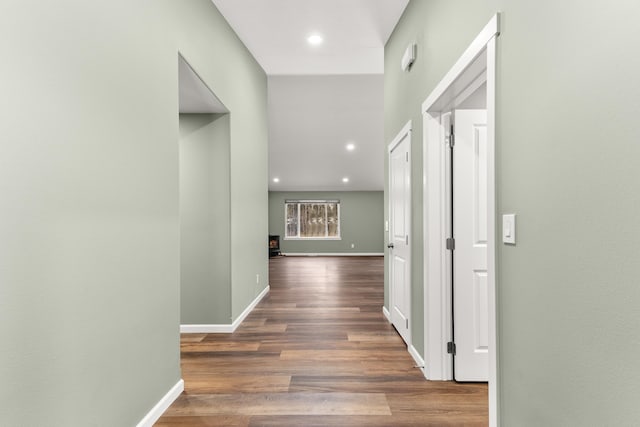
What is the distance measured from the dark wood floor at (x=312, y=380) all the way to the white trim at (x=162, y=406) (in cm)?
5

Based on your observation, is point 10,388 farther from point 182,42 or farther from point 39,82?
point 182,42

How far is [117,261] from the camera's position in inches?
64.1

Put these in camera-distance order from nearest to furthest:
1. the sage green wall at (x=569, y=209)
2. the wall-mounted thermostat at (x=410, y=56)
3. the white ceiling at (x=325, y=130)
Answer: the sage green wall at (x=569, y=209) → the wall-mounted thermostat at (x=410, y=56) → the white ceiling at (x=325, y=130)

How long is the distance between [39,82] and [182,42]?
134cm

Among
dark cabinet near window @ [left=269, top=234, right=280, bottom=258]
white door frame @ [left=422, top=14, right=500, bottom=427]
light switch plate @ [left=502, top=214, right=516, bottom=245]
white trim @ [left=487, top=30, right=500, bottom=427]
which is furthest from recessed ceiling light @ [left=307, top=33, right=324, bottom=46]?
dark cabinet near window @ [left=269, top=234, right=280, bottom=258]

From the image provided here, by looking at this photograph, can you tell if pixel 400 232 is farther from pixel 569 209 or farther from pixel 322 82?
pixel 322 82

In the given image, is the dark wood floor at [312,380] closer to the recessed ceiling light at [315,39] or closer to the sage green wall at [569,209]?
the sage green wall at [569,209]

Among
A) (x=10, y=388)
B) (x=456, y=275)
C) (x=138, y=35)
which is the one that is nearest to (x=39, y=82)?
(x=138, y=35)

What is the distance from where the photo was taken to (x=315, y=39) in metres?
3.82

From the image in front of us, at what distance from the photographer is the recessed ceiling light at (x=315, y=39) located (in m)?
3.72

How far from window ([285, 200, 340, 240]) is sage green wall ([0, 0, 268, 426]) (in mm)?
9562

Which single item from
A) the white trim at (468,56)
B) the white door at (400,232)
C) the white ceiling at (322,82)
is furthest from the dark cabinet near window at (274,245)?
the white trim at (468,56)

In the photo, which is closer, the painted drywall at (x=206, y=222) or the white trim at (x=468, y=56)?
the white trim at (x=468, y=56)

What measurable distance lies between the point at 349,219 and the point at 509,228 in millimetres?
10381
